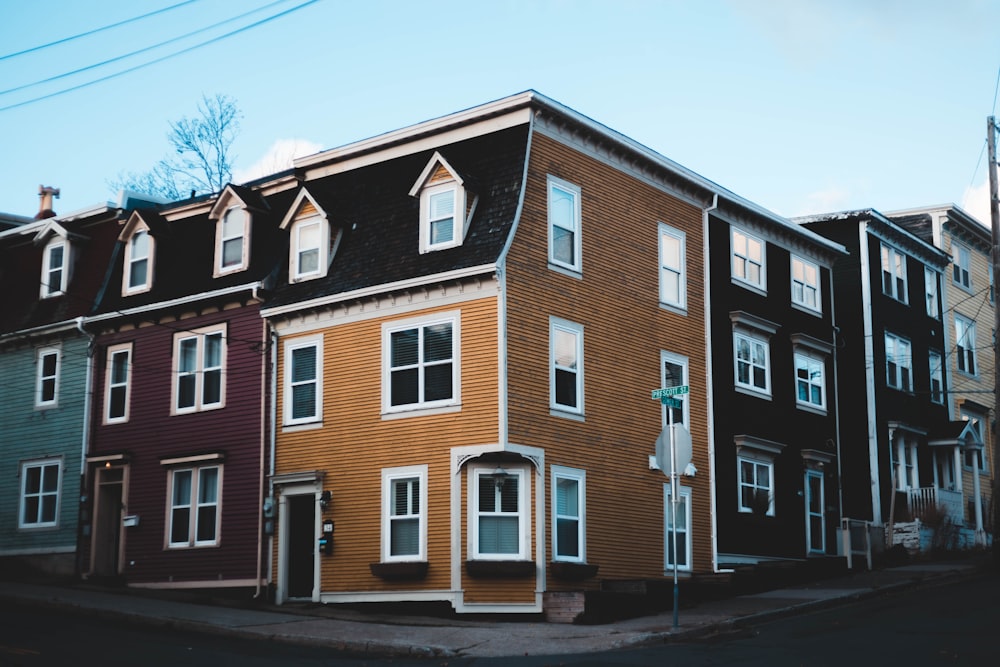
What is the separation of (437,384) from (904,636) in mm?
10466

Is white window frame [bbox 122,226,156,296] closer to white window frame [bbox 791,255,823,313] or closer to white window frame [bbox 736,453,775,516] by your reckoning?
white window frame [bbox 736,453,775,516]

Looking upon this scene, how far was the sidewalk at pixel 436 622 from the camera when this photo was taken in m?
19.1

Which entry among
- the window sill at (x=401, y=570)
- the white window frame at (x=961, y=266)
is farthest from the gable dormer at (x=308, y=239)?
the white window frame at (x=961, y=266)

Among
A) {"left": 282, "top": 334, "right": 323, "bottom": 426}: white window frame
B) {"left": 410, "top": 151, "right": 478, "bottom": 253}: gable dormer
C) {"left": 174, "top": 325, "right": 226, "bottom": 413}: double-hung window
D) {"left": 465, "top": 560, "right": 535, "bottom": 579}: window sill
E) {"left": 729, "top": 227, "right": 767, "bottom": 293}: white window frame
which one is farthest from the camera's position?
{"left": 729, "top": 227, "right": 767, "bottom": 293}: white window frame

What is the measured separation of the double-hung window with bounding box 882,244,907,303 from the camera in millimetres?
39688

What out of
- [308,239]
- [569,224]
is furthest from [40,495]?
[569,224]

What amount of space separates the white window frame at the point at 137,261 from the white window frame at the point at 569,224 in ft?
37.3

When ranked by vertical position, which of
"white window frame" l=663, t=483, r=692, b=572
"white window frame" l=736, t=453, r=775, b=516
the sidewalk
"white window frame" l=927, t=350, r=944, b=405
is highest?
"white window frame" l=927, t=350, r=944, b=405

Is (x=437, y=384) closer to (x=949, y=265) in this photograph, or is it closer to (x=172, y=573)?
(x=172, y=573)

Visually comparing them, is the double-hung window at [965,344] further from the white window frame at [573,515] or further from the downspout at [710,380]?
the white window frame at [573,515]

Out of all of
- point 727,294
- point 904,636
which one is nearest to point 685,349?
point 727,294

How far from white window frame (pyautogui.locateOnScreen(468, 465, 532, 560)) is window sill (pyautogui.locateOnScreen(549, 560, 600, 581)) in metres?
0.63

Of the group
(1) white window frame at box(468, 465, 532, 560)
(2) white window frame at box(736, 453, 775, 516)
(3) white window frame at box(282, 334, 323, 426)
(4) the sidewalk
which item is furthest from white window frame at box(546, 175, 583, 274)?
(2) white window frame at box(736, 453, 775, 516)

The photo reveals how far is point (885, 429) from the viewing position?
126ft
